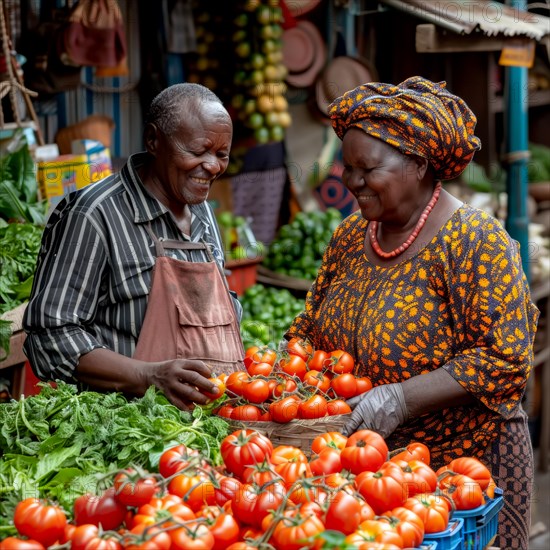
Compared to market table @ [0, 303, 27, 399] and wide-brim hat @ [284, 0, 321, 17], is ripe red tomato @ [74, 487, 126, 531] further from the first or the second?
wide-brim hat @ [284, 0, 321, 17]

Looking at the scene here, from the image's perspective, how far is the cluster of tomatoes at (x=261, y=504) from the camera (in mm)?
2170

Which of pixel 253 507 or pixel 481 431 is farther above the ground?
pixel 253 507

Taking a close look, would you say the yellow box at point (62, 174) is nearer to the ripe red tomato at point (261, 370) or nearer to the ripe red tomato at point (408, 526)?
the ripe red tomato at point (261, 370)

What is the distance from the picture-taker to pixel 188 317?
3.49 meters

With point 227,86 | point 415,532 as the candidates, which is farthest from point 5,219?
point 415,532

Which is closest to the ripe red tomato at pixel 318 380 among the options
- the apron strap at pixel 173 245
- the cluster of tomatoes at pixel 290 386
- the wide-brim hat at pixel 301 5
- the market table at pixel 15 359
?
the cluster of tomatoes at pixel 290 386

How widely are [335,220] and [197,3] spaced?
2.00 metres

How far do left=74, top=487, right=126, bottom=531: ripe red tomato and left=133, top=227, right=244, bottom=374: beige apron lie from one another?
1.11m

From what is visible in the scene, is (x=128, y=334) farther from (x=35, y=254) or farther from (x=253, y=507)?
(x=35, y=254)

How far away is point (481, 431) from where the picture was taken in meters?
3.30

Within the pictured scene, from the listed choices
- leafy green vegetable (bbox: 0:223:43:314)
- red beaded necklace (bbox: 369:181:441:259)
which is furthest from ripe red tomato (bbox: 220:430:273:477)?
leafy green vegetable (bbox: 0:223:43:314)

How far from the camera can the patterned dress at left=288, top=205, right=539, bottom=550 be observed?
10.2ft

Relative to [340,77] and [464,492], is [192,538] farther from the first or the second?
[340,77]

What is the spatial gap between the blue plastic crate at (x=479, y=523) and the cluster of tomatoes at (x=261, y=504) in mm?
27
